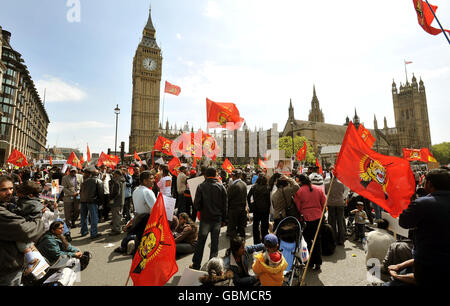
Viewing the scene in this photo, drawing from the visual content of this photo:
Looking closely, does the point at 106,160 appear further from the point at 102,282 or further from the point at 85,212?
Result: the point at 102,282

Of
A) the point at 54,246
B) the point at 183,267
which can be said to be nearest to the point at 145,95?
the point at 54,246

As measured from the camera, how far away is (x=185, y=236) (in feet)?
18.7

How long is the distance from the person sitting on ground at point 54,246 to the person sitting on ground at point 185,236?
212 cm

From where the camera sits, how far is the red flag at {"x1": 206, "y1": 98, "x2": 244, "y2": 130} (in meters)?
9.17

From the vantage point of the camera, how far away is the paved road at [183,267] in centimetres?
415

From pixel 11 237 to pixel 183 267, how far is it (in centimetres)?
327

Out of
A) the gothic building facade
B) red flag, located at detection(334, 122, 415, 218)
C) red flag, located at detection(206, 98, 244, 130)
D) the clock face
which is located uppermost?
the clock face

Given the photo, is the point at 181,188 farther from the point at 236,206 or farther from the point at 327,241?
the point at 327,241

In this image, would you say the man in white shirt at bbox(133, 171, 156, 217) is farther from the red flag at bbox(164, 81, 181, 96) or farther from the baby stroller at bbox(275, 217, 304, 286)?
the red flag at bbox(164, 81, 181, 96)

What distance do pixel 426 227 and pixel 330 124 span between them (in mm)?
96610

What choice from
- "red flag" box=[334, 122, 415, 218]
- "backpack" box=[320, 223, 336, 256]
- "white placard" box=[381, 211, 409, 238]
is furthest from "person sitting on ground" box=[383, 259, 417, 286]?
"backpack" box=[320, 223, 336, 256]

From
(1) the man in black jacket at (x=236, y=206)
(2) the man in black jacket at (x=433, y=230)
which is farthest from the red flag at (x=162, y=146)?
(2) the man in black jacket at (x=433, y=230)
